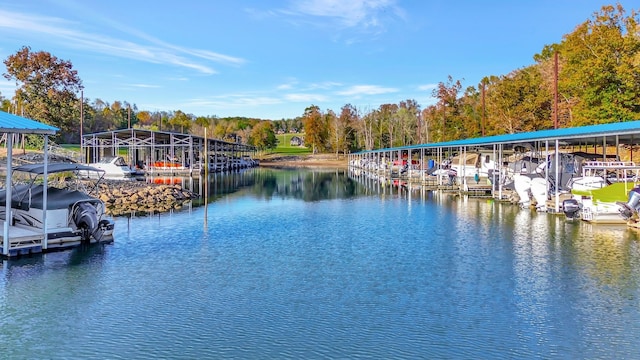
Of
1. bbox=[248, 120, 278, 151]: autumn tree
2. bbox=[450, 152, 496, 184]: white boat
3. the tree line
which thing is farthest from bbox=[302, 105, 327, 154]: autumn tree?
bbox=[450, 152, 496, 184]: white boat

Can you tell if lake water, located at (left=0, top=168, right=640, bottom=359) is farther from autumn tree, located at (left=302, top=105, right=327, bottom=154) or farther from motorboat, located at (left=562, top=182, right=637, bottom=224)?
autumn tree, located at (left=302, top=105, right=327, bottom=154)

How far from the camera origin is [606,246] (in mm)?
14398

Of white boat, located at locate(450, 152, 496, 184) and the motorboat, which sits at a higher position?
white boat, located at locate(450, 152, 496, 184)

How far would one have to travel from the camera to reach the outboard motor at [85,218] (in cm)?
1473

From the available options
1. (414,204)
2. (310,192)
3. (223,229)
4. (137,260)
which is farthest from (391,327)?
(310,192)

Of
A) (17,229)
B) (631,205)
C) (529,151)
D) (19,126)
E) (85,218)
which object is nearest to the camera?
(19,126)

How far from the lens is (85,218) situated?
48.5 ft

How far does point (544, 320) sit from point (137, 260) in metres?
9.55

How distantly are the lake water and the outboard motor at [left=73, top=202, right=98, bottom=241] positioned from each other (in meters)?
0.60

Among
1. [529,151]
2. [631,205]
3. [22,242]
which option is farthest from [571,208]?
[22,242]

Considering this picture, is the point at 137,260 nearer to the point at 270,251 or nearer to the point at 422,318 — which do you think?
the point at 270,251

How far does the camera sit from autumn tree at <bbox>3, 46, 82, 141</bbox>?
189ft

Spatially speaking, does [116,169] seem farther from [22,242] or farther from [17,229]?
[22,242]

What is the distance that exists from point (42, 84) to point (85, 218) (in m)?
51.9
